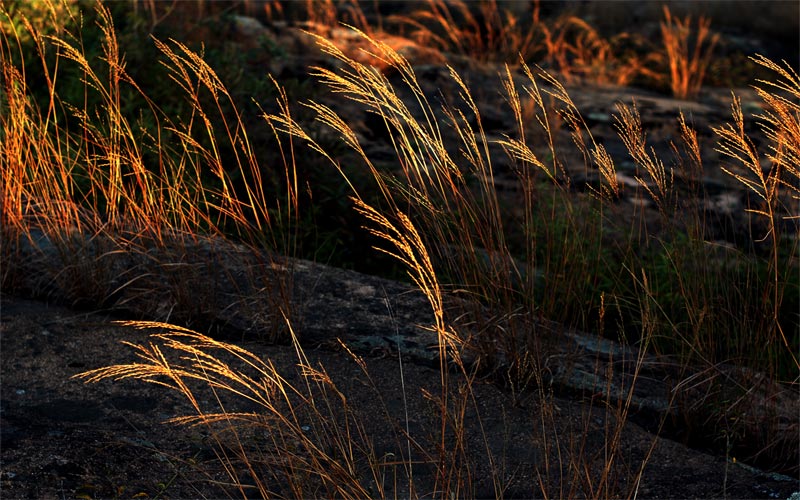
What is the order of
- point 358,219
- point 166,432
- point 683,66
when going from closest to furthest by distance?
point 166,432
point 358,219
point 683,66

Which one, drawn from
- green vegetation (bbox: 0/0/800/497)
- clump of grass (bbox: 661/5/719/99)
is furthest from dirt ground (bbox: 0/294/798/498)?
clump of grass (bbox: 661/5/719/99)

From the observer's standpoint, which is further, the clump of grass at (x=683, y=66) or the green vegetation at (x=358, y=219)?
the clump of grass at (x=683, y=66)

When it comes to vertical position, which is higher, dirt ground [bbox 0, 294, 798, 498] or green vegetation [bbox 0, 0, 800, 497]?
green vegetation [bbox 0, 0, 800, 497]

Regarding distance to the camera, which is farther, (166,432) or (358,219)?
(358,219)

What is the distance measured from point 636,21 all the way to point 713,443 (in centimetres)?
747

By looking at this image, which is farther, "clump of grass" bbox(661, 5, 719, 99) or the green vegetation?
"clump of grass" bbox(661, 5, 719, 99)

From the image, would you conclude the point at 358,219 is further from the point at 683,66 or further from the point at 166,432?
the point at 683,66

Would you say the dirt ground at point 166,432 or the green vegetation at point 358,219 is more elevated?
the green vegetation at point 358,219

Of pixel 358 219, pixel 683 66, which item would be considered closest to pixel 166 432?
pixel 358 219

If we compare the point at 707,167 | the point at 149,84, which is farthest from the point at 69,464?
the point at 707,167

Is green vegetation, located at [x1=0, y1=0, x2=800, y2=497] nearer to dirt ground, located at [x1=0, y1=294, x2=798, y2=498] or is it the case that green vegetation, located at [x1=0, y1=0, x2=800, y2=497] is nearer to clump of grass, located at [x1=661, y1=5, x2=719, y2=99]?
dirt ground, located at [x1=0, y1=294, x2=798, y2=498]

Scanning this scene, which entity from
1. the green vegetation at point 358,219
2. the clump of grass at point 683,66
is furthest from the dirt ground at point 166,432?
the clump of grass at point 683,66

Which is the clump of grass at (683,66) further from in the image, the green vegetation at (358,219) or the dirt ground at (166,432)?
the dirt ground at (166,432)

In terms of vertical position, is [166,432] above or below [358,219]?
below
